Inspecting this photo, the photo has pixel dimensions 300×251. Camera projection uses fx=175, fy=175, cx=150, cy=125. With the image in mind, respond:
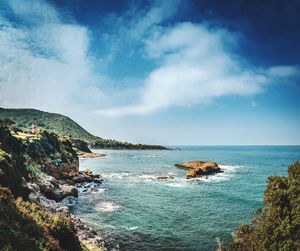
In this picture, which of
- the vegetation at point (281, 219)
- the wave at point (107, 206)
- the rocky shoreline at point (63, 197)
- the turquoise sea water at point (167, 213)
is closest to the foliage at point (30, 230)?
the rocky shoreline at point (63, 197)

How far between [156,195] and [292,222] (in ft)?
92.6

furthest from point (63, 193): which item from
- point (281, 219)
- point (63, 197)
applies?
point (281, 219)

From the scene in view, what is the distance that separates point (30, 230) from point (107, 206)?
925 inches

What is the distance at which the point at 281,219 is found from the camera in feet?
43.2

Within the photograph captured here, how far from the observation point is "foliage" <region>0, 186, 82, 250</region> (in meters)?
7.39

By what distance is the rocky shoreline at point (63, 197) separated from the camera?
1690 centimetres

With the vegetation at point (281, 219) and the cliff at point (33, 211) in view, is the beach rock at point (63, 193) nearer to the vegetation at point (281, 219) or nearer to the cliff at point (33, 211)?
the cliff at point (33, 211)

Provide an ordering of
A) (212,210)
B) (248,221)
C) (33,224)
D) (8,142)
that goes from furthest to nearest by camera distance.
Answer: (212,210) → (8,142) → (248,221) → (33,224)

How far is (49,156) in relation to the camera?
41562 millimetres

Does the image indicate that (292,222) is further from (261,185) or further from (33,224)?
(261,185)

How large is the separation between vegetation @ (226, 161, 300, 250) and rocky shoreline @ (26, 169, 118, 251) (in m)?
13.4

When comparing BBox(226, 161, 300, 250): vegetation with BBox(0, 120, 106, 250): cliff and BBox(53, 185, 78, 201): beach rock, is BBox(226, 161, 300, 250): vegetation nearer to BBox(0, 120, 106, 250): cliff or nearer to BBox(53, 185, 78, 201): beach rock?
BBox(0, 120, 106, 250): cliff

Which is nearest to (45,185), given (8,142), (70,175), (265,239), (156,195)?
(8,142)

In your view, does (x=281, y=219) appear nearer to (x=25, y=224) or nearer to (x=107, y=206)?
(x=25, y=224)
